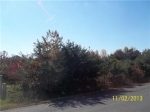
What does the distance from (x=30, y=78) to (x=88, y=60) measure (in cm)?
506

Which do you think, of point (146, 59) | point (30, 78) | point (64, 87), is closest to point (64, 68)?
point (64, 87)

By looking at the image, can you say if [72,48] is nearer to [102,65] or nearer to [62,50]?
[62,50]

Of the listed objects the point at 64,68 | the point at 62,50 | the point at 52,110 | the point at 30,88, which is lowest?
the point at 52,110

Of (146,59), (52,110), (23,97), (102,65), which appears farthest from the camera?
(146,59)

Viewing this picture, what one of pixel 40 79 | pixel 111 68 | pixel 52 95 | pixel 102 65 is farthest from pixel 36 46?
pixel 111 68

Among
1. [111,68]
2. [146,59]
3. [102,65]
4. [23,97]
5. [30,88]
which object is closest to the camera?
[23,97]

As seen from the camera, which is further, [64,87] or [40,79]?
[64,87]

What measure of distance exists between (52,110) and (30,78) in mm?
5205

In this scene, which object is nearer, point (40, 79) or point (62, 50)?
point (40, 79)

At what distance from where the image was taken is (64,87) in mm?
15375

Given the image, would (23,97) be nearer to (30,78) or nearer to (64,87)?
(30,78)

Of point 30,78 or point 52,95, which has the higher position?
point 30,78

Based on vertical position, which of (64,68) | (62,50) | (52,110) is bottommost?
(52,110)

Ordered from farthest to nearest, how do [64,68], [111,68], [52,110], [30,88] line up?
1. [111,68]
2. [64,68]
3. [30,88]
4. [52,110]
